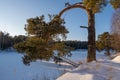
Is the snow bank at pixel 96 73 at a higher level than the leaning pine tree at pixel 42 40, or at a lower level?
lower

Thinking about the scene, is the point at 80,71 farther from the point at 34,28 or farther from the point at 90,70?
the point at 34,28

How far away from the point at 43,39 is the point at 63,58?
1257 millimetres

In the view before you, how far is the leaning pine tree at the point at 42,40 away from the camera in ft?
28.5

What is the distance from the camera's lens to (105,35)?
30516 millimetres

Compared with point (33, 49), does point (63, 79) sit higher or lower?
lower

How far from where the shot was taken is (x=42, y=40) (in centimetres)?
866

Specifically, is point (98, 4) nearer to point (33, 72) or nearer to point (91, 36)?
point (91, 36)

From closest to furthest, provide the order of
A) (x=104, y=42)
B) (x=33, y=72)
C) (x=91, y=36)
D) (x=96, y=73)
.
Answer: (x=96, y=73) → (x=91, y=36) → (x=33, y=72) → (x=104, y=42)

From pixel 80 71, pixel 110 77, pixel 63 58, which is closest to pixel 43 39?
pixel 63 58

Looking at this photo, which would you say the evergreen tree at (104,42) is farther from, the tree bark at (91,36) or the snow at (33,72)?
the tree bark at (91,36)

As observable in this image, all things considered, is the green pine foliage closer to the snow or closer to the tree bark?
the tree bark

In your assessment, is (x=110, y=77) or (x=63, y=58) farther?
(x=63, y=58)

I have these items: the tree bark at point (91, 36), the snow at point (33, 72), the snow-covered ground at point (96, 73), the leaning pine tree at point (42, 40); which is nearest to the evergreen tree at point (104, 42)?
the snow at point (33, 72)

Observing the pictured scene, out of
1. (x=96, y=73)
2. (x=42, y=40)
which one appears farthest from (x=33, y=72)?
(x=96, y=73)
